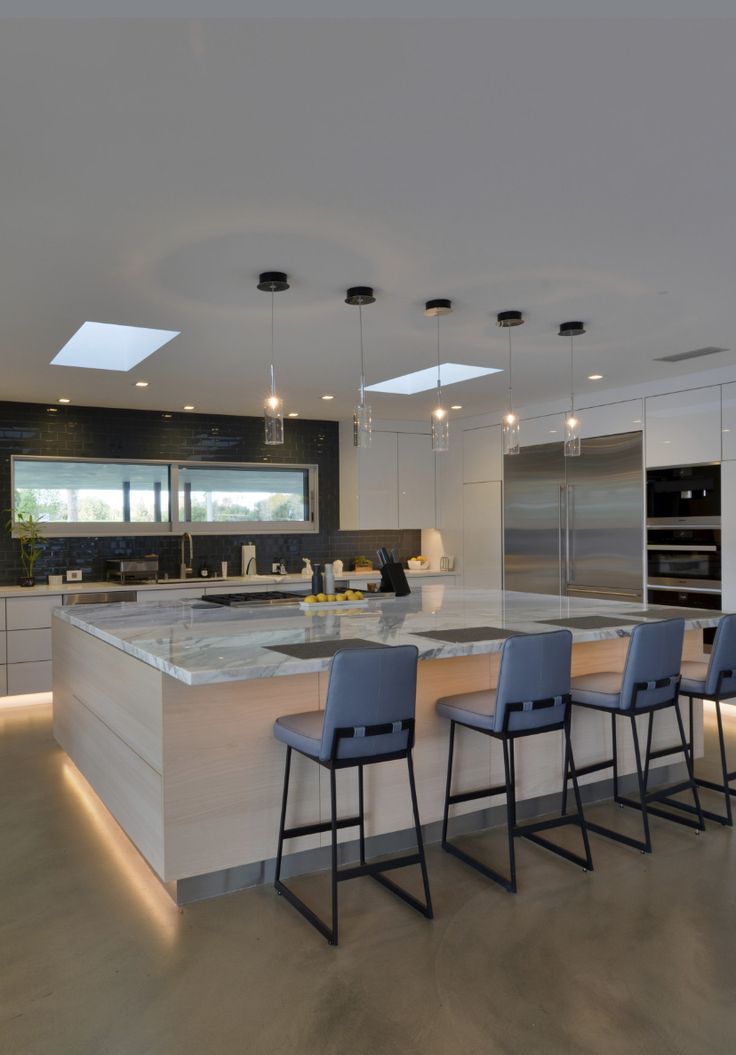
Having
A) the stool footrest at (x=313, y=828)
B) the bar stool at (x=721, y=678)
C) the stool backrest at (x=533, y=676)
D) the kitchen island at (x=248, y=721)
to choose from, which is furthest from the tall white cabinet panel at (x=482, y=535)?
the stool footrest at (x=313, y=828)

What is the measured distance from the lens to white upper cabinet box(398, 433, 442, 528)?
326 inches

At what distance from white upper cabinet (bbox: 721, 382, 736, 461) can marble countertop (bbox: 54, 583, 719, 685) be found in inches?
66.2

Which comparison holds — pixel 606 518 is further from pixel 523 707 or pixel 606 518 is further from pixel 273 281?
pixel 273 281

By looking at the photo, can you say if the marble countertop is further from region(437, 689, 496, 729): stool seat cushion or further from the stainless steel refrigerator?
the stainless steel refrigerator

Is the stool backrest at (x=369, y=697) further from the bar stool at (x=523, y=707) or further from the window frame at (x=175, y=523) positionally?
the window frame at (x=175, y=523)

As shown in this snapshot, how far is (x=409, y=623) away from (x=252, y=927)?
1.60 meters

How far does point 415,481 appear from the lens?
329 inches

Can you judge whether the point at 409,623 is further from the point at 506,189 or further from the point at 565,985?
the point at 506,189

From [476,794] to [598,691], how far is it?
72 centimetres

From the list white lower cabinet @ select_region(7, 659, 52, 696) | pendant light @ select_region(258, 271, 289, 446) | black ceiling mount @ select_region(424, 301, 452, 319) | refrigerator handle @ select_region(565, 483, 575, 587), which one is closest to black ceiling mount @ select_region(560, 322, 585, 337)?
black ceiling mount @ select_region(424, 301, 452, 319)

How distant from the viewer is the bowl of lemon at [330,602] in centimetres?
457

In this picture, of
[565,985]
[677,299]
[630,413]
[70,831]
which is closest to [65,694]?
[70,831]

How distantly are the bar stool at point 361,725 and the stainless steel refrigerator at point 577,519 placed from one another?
13.3ft

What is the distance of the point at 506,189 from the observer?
104 inches
